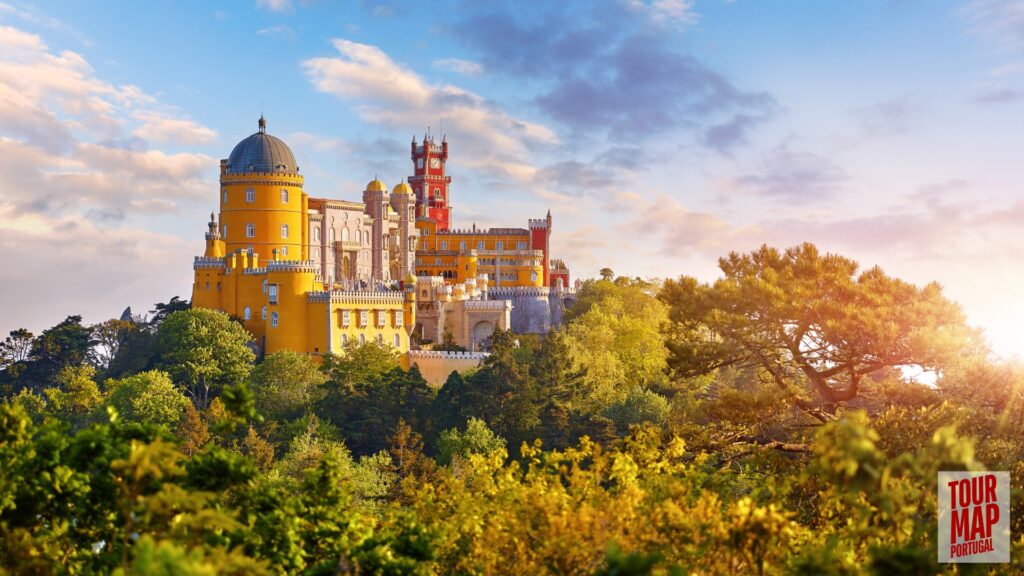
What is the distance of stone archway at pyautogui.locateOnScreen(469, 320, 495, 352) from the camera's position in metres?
75.5

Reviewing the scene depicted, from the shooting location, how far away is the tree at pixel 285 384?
198ft

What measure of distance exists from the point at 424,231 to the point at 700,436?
67738mm

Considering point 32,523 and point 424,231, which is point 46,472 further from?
point 424,231

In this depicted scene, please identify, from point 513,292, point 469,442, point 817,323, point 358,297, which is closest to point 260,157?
point 358,297

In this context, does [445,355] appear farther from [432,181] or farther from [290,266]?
[432,181]

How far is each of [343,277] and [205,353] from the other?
15.2 meters

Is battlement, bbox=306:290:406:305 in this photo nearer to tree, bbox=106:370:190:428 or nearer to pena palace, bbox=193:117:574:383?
pena palace, bbox=193:117:574:383

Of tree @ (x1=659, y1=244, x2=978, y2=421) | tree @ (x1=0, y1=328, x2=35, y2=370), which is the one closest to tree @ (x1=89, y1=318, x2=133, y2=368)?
tree @ (x1=0, y1=328, x2=35, y2=370)

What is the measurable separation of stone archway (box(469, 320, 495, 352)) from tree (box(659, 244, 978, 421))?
4587 centimetres

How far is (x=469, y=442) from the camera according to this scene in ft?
175

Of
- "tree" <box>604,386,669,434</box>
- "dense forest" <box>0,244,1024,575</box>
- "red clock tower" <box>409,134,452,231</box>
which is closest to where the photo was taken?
"dense forest" <box>0,244,1024,575</box>

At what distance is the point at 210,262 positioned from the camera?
68.8 m

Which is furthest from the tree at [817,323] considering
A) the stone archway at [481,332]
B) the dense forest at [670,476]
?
the stone archway at [481,332]

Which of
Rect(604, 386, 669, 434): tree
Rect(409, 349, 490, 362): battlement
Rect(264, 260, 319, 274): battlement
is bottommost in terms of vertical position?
Rect(604, 386, 669, 434): tree
